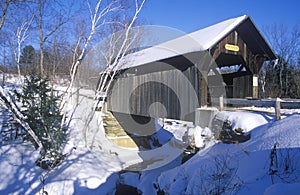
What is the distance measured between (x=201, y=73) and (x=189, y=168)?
10.2ft

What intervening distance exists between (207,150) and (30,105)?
6.30 meters

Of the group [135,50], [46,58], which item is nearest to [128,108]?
[135,50]

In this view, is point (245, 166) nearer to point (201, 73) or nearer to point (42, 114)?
point (201, 73)

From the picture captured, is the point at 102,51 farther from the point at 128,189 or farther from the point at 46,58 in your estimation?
the point at 128,189

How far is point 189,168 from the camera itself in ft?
15.5

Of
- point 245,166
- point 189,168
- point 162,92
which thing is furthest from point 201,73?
point 245,166

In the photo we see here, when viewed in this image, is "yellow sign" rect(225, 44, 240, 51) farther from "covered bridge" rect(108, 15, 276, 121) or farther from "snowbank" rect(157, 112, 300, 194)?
"snowbank" rect(157, 112, 300, 194)

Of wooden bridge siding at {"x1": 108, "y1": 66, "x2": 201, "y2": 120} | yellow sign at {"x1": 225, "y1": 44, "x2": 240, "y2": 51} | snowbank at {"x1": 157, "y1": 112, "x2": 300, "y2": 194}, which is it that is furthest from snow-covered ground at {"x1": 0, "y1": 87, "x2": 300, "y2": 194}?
yellow sign at {"x1": 225, "y1": 44, "x2": 240, "y2": 51}

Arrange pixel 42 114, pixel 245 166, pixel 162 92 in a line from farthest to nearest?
pixel 162 92 → pixel 42 114 → pixel 245 166

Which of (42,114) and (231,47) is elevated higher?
(231,47)

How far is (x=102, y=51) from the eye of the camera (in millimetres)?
10719

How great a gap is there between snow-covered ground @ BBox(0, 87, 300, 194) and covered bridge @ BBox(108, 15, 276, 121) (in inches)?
65.4

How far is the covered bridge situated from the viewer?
266 inches

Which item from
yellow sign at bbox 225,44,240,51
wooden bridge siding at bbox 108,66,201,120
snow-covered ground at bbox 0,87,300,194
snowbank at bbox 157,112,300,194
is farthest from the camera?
wooden bridge siding at bbox 108,66,201,120
